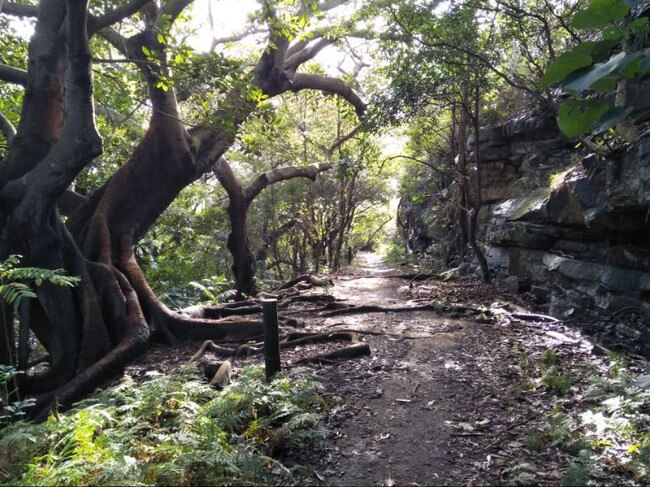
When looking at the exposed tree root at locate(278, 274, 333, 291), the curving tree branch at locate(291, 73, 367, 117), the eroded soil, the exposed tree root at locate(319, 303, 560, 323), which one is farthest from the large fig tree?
the exposed tree root at locate(278, 274, 333, 291)

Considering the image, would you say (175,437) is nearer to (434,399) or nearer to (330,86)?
(434,399)

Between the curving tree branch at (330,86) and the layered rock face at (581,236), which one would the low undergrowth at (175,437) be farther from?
the curving tree branch at (330,86)

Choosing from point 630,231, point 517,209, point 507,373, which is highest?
point 517,209

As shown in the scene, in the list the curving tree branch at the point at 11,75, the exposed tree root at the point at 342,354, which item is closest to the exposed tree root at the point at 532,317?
the exposed tree root at the point at 342,354

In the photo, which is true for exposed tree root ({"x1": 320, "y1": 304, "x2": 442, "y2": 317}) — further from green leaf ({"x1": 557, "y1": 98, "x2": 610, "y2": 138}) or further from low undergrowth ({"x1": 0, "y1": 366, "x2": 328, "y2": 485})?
green leaf ({"x1": 557, "y1": 98, "x2": 610, "y2": 138})

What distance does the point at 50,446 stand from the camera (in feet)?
11.9

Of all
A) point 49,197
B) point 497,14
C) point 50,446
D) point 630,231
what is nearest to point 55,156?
point 49,197

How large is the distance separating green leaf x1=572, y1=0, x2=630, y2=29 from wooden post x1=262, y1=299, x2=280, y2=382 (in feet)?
11.9

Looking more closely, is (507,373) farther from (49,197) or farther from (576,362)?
(49,197)

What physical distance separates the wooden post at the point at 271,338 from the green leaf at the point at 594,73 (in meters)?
3.60

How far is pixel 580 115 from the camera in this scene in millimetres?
1465

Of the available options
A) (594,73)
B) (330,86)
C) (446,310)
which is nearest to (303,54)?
(330,86)

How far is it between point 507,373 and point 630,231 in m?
2.74

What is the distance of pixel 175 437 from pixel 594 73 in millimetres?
3450
